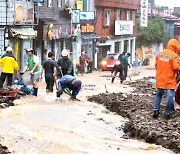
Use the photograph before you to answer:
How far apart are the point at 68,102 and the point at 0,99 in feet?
6.05

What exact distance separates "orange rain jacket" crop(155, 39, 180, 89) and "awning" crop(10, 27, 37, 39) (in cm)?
1158

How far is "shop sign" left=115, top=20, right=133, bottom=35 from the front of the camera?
42.5m

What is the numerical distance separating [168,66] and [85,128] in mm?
2208

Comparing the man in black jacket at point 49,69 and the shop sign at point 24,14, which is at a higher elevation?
the shop sign at point 24,14

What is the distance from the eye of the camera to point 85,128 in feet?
32.9

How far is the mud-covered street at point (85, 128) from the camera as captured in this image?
27.0ft

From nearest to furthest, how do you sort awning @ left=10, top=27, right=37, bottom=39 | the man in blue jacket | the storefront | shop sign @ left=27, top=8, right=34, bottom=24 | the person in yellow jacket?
the man in blue jacket → the person in yellow jacket → awning @ left=10, top=27, right=37, bottom=39 → the storefront → shop sign @ left=27, top=8, right=34, bottom=24

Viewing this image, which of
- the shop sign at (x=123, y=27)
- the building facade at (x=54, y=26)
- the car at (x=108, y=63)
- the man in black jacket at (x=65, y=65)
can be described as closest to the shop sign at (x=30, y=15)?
the building facade at (x=54, y=26)

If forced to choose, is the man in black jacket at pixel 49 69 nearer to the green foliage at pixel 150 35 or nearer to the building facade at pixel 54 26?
the building facade at pixel 54 26

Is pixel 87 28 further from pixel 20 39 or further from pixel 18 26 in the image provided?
pixel 18 26

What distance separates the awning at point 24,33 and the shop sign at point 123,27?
1930 cm

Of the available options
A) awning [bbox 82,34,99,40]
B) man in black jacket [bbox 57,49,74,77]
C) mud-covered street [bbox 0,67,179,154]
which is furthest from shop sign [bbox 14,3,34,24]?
awning [bbox 82,34,99,40]

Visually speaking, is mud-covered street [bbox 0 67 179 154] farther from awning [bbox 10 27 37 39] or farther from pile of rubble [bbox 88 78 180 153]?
awning [bbox 10 27 37 39]

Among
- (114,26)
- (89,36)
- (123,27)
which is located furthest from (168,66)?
(123,27)
